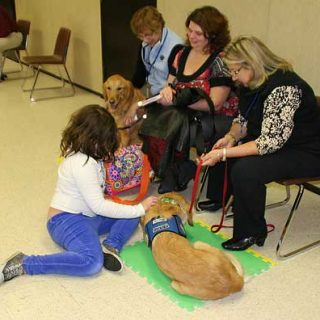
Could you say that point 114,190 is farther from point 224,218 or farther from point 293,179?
point 293,179

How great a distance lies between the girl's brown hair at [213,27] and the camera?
262cm

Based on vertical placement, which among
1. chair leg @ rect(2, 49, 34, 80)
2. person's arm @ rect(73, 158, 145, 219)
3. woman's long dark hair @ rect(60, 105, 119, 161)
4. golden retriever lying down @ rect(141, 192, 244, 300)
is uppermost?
woman's long dark hair @ rect(60, 105, 119, 161)

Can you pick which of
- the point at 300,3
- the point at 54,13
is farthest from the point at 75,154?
the point at 54,13

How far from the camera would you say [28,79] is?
6234 mm

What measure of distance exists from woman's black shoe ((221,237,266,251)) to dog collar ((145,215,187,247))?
0.33 meters

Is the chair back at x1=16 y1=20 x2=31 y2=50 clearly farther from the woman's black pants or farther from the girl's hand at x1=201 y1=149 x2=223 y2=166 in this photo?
the woman's black pants

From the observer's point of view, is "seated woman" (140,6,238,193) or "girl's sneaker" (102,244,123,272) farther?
"seated woman" (140,6,238,193)

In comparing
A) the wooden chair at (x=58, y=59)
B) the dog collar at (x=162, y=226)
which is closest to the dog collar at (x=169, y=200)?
the dog collar at (x=162, y=226)

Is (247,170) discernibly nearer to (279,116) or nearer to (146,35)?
(279,116)

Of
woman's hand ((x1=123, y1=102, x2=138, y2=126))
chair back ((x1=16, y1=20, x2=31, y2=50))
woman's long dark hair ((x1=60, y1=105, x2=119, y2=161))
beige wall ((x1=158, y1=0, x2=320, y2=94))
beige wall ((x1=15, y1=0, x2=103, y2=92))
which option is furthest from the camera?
chair back ((x1=16, y1=20, x2=31, y2=50))

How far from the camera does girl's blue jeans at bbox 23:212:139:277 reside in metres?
2.02

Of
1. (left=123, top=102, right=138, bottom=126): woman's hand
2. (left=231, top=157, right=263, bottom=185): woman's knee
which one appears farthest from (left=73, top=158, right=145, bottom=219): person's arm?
(left=123, top=102, right=138, bottom=126): woman's hand

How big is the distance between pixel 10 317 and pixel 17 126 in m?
2.73

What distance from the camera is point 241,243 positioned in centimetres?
227
